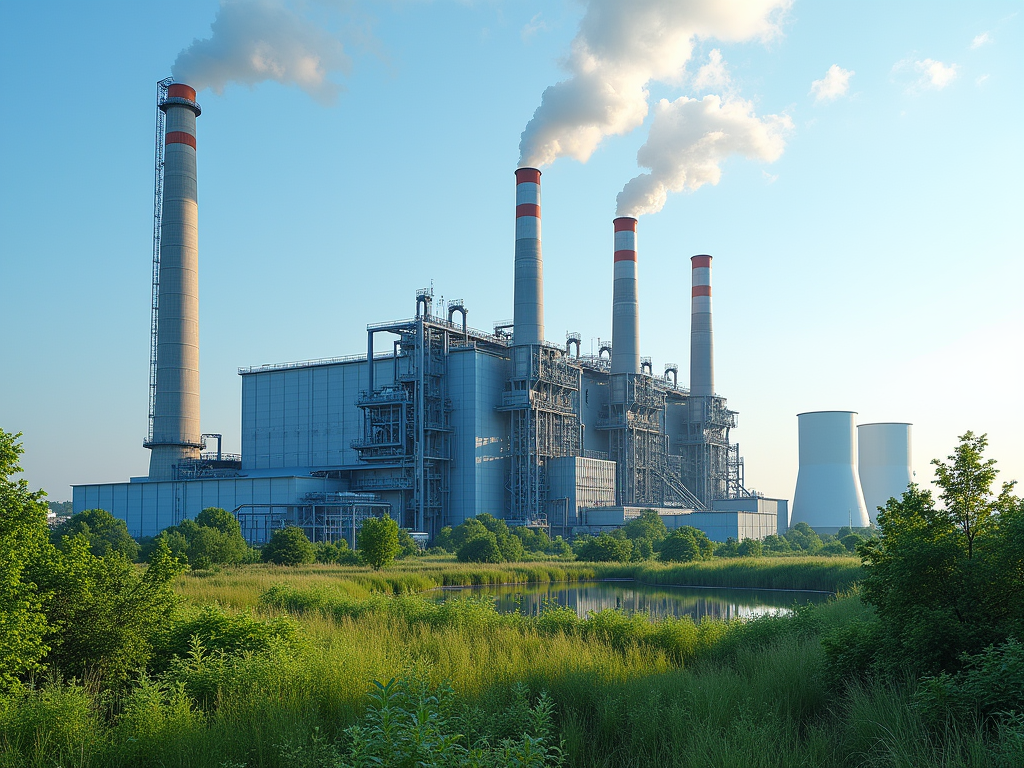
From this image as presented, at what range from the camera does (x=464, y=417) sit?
6556 cm

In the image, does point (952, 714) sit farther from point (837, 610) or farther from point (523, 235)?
point (523, 235)

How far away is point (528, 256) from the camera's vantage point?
61.8m

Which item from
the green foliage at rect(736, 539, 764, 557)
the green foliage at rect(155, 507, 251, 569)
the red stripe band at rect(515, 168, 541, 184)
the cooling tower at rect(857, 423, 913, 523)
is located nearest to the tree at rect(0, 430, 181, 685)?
the green foliage at rect(155, 507, 251, 569)

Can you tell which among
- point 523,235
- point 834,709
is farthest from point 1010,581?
point 523,235

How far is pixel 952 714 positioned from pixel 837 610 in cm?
996

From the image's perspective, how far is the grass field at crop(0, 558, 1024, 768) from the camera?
25.5 ft

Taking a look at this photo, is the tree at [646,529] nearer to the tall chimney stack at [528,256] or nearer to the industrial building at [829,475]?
the industrial building at [829,475]

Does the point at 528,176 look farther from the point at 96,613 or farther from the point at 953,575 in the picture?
the point at 953,575

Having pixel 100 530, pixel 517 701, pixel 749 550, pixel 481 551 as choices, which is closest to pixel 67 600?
pixel 517 701

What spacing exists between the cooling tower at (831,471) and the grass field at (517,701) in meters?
51.9

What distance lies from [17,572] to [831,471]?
63495mm

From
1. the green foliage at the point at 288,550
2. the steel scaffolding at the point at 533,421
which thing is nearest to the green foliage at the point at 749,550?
the steel scaffolding at the point at 533,421

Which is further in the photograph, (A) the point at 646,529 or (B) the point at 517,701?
(A) the point at 646,529

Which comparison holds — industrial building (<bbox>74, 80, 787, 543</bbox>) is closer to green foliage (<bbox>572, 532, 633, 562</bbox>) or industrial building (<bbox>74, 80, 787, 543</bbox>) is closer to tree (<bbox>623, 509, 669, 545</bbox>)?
tree (<bbox>623, 509, 669, 545</bbox>)
